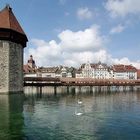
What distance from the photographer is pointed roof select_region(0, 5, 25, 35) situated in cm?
3906

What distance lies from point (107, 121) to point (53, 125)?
10.1ft

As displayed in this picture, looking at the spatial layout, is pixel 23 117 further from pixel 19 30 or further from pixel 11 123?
pixel 19 30

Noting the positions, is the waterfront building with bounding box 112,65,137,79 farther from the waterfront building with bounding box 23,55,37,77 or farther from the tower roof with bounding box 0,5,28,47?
the tower roof with bounding box 0,5,28,47

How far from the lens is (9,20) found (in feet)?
131

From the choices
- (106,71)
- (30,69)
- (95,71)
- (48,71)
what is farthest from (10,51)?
(106,71)

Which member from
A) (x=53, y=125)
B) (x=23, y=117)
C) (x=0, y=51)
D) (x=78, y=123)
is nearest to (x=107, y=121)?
(x=78, y=123)

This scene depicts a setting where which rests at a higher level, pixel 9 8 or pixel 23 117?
pixel 9 8

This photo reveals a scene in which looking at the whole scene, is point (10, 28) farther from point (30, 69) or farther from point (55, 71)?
point (55, 71)

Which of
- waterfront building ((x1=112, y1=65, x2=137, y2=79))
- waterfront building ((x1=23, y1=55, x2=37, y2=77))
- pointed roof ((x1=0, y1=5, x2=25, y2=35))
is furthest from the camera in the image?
waterfront building ((x1=112, y1=65, x2=137, y2=79))

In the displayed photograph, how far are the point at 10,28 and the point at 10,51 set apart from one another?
9.17ft

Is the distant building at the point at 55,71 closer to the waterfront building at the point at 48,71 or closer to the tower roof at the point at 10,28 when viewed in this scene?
the waterfront building at the point at 48,71

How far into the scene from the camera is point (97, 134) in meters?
13.3

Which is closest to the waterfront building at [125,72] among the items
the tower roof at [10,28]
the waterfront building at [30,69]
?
the waterfront building at [30,69]

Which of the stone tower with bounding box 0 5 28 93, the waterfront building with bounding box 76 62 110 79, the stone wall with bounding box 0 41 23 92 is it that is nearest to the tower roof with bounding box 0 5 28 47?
the stone tower with bounding box 0 5 28 93
